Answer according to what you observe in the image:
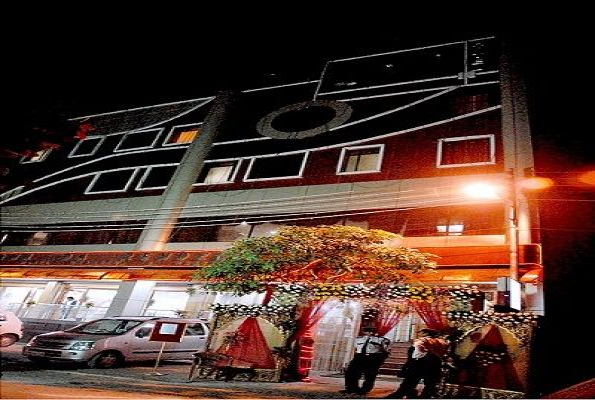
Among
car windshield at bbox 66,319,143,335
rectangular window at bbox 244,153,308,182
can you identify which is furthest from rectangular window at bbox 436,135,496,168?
car windshield at bbox 66,319,143,335

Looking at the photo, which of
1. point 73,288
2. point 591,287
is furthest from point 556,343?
point 73,288

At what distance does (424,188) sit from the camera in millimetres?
15422

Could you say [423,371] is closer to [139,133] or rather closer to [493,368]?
[493,368]

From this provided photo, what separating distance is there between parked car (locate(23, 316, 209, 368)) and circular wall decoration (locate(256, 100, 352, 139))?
11.1m

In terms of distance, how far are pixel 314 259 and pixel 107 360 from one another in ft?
21.1

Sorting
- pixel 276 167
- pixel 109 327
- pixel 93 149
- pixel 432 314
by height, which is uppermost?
pixel 93 149

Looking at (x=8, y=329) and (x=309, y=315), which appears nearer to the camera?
(x=309, y=315)

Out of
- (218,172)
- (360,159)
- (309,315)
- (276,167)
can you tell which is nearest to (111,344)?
(309,315)

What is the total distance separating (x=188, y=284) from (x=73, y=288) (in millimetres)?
7102

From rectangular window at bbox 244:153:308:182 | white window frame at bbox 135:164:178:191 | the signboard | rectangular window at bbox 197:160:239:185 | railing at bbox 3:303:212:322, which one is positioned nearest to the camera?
the signboard

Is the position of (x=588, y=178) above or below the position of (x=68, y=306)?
above

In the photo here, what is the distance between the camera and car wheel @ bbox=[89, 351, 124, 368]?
10523mm

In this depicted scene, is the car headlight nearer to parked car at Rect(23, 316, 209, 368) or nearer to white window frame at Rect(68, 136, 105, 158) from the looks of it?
parked car at Rect(23, 316, 209, 368)

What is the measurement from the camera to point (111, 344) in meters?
10.8
